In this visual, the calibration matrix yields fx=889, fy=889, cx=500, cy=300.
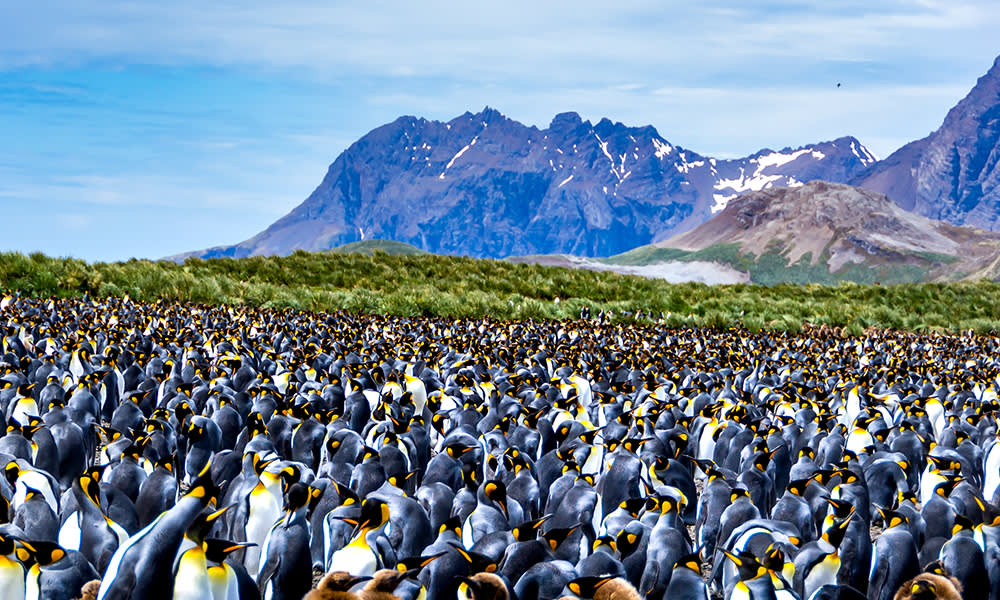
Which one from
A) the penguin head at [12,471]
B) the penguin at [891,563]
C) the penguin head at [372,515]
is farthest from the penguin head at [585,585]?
the penguin head at [12,471]

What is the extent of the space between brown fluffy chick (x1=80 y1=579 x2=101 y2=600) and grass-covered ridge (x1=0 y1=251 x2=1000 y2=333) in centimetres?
2342

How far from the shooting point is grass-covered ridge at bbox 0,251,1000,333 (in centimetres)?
2861

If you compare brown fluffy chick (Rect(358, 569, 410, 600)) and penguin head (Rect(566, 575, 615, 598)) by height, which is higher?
brown fluffy chick (Rect(358, 569, 410, 600))

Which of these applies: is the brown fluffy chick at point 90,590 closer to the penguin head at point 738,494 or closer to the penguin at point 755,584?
the penguin at point 755,584

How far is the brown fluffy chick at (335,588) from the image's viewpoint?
418cm

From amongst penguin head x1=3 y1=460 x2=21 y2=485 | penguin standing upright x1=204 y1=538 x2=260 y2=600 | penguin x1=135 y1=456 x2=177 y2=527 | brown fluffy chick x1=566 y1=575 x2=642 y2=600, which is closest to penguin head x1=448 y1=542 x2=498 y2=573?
brown fluffy chick x1=566 y1=575 x2=642 y2=600

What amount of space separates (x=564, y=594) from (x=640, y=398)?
23.6ft

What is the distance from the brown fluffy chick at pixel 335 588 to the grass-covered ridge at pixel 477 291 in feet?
Result: 77.8

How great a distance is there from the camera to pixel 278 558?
5.22 meters

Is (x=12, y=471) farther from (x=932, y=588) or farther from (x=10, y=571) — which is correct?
(x=932, y=588)

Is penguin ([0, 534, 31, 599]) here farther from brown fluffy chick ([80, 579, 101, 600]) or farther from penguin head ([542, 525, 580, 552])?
penguin head ([542, 525, 580, 552])

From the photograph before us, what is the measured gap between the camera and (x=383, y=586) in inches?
172

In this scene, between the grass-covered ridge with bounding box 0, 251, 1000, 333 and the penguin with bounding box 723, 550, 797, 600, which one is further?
the grass-covered ridge with bounding box 0, 251, 1000, 333

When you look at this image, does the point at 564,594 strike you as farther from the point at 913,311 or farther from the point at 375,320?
the point at 913,311
